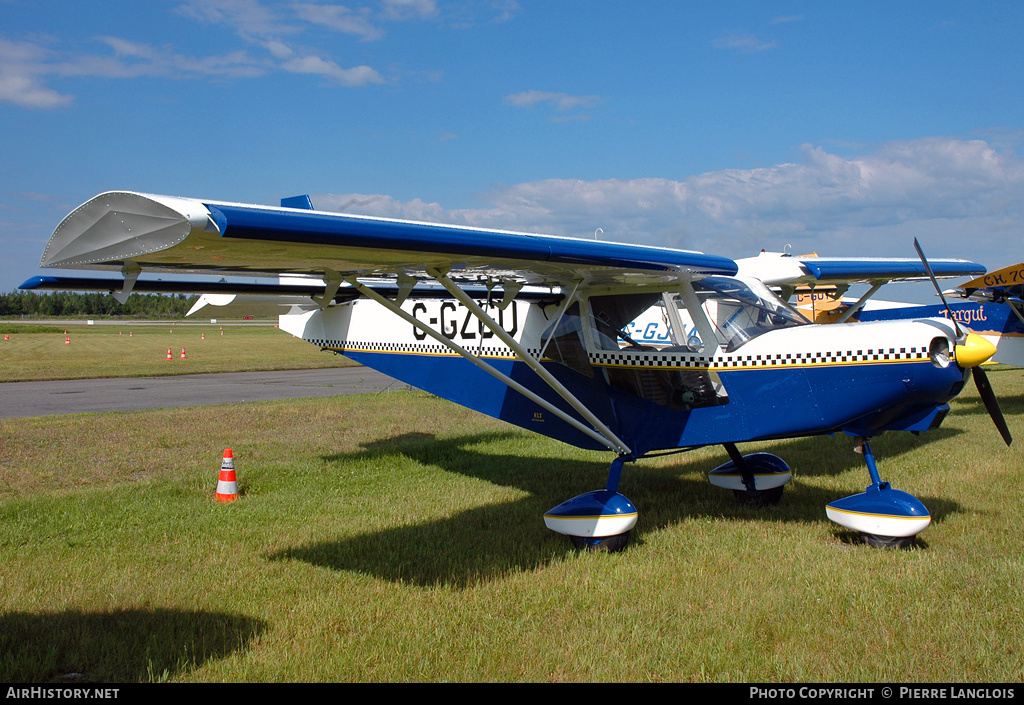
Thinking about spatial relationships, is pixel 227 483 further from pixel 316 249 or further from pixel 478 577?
pixel 316 249

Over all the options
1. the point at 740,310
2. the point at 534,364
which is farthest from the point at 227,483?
the point at 740,310

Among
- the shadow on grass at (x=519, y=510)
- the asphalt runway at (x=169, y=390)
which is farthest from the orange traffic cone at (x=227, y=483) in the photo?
the asphalt runway at (x=169, y=390)

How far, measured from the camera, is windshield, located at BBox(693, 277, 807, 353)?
5.86 metres

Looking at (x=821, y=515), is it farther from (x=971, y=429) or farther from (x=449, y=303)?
(x=971, y=429)

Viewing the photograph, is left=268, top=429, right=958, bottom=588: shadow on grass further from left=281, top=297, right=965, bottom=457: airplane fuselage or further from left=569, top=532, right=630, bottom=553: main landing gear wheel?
left=281, top=297, right=965, bottom=457: airplane fuselage

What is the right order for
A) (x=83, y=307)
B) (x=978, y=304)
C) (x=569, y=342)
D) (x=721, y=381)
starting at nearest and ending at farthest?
(x=721, y=381), (x=569, y=342), (x=978, y=304), (x=83, y=307)

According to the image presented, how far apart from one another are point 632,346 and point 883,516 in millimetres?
2372

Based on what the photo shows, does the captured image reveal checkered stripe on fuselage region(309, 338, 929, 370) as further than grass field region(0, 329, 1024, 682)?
Yes

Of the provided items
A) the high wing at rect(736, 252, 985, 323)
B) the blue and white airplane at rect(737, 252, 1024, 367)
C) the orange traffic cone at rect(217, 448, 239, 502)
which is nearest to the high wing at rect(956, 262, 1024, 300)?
the blue and white airplane at rect(737, 252, 1024, 367)

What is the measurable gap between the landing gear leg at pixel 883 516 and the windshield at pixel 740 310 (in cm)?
133

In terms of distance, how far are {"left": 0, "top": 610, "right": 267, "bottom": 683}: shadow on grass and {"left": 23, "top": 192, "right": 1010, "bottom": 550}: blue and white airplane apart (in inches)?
Answer: 75.7

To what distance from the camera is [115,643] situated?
383 centimetres

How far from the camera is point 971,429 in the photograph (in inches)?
447

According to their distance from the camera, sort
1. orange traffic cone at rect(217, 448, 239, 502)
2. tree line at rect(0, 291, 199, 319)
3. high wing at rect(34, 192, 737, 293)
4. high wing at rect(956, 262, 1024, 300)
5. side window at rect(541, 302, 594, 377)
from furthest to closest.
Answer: tree line at rect(0, 291, 199, 319) → high wing at rect(956, 262, 1024, 300) → orange traffic cone at rect(217, 448, 239, 502) → side window at rect(541, 302, 594, 377) → high wing at rect(34, 192, 737, 293)
